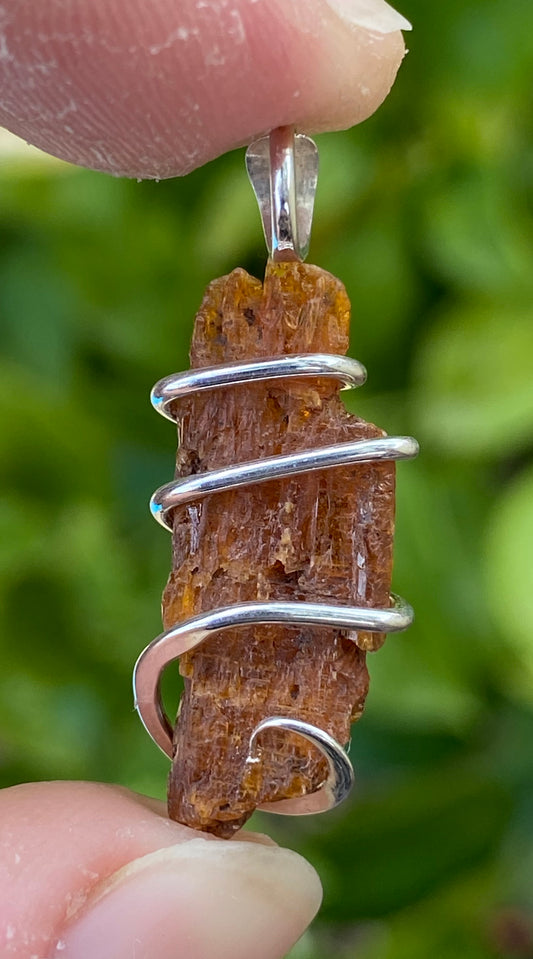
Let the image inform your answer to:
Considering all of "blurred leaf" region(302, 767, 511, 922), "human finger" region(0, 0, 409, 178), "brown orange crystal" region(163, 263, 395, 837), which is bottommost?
"blurred leaf" region(302, 767, 511, 922)

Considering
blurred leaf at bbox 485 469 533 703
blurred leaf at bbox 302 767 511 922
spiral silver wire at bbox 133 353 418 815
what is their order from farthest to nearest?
1. blurred leaf at bbox 302 767 511 922
2. blurred leaf at bbox 485 469 533 703
3. spiral silver wire at bbox 133 353 418 815

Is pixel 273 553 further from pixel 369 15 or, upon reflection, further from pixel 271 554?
pixel 369 15

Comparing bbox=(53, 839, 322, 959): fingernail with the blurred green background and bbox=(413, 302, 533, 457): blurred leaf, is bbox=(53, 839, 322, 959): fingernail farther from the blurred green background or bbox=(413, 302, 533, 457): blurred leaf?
bbox=(413, 302, 533, 457): blurred leaf

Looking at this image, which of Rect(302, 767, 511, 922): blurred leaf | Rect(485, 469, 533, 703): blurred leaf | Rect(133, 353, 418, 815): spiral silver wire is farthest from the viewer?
Rect(302, 767, 511, 922): blurred leaf

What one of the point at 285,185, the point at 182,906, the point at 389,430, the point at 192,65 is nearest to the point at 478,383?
the point at 389,430

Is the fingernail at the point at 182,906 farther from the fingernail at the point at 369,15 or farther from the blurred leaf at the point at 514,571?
the fingernail at the point at 369,15

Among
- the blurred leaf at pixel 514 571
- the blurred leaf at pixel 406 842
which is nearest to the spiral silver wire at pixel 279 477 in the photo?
the blurred leaf at pixel 514 571

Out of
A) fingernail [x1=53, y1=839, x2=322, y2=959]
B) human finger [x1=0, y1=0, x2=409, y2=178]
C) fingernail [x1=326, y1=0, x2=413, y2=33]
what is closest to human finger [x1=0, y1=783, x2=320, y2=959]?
fingernail [x1=53, y1=839, x2=322, y2=959]

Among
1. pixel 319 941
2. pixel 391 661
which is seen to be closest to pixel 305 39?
pixel 391 661
